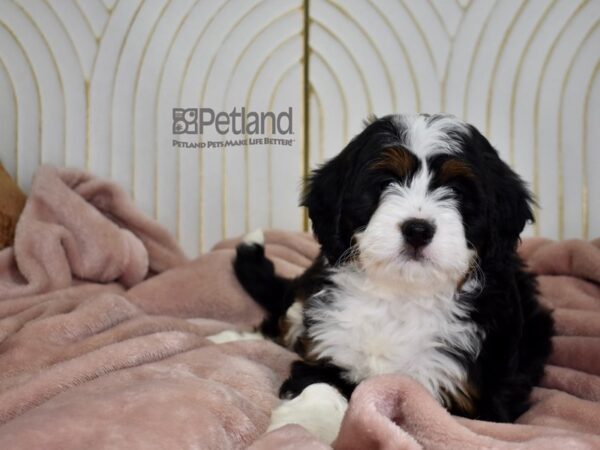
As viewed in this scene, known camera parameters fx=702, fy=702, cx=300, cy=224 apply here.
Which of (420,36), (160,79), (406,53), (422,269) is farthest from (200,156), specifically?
(422,269)

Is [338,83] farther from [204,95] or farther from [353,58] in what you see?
[204,95]

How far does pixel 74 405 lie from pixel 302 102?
8.66 feet

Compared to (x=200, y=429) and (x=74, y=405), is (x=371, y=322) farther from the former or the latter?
(x=74, y=405)

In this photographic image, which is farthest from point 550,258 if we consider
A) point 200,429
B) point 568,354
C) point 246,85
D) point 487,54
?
point 200,429

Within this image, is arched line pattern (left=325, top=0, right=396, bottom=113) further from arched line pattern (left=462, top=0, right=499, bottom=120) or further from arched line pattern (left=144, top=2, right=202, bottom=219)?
arched line pattern (left=144, top=2, right=202, bottom=219)

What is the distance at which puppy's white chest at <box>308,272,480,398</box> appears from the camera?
2.00 m

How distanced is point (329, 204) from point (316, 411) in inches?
24.9

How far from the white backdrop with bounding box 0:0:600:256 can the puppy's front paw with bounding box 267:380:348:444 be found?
2.11m

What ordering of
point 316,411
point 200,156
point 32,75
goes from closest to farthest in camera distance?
point 316,411
point 32,75
point 200,156

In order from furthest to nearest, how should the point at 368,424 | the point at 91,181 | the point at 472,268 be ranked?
the point at 91,181 → the point at 472,268 → the point at 368,424

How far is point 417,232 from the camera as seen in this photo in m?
1.84

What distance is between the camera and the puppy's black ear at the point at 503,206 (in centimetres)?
204

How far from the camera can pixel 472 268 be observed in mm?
2008

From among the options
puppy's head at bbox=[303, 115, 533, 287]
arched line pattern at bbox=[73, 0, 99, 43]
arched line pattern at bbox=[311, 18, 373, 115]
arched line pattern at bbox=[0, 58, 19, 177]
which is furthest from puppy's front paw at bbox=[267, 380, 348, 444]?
arched line pattern at bbox=[73, 0, 99, 43]
